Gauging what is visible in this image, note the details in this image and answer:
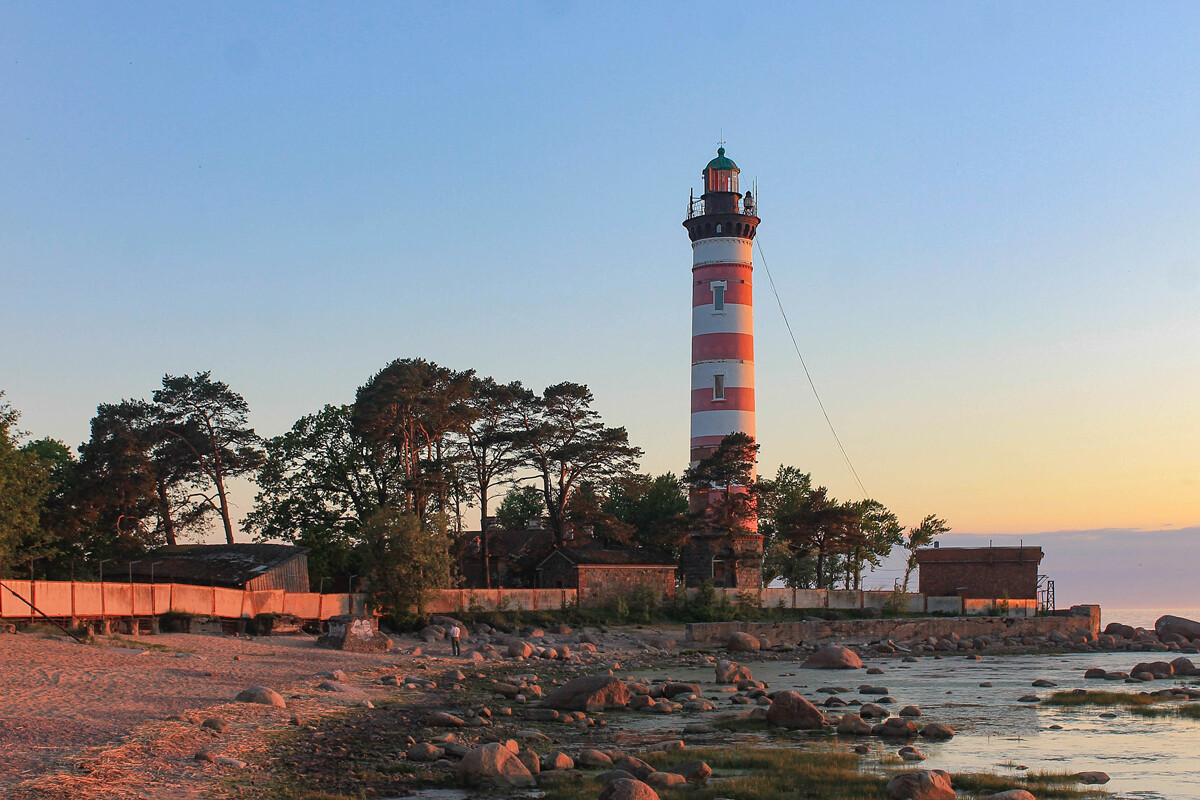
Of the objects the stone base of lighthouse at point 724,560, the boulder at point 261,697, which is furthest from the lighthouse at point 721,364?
the boulder at point 261,697

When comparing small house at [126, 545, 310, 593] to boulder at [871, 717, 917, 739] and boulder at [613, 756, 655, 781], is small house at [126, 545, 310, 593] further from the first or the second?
boulder at [613, 756, 655, 781]

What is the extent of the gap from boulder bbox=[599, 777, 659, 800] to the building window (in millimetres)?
45499

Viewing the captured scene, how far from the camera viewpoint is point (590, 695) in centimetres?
2584

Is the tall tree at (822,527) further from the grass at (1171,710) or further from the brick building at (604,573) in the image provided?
the grass at (1171,710)

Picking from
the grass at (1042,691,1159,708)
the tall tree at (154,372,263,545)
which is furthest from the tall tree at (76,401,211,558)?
the grass at (1042,691,1159,708)

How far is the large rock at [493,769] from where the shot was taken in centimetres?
1625

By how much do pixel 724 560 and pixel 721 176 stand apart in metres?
20.6

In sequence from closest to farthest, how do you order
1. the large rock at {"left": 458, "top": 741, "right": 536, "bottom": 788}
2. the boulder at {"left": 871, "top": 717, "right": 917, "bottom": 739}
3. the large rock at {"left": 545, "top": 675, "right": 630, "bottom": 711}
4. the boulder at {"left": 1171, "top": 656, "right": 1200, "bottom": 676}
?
the large rock at {"left": 458, "top": 741, "right": 536, "bottom": 788} < the boulder at {"left": 871, "top": 717, "right": 917, "bottom": 739} < the large rock at {"left": 545, "top": 675, "right": 630, "bottom": 711} < the boulder at {"left": 1171, "top": 656, "right": 1200, "bottom": 676}

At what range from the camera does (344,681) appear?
27.0 metres

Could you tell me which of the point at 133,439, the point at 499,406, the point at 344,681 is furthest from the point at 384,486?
the point at 344,681

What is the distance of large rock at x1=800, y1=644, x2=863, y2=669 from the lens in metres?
41.8

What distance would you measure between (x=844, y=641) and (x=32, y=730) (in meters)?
45.2

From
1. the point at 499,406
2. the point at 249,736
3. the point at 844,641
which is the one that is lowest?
the point at 844,641

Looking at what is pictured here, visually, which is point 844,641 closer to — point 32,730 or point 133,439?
point 133,439
